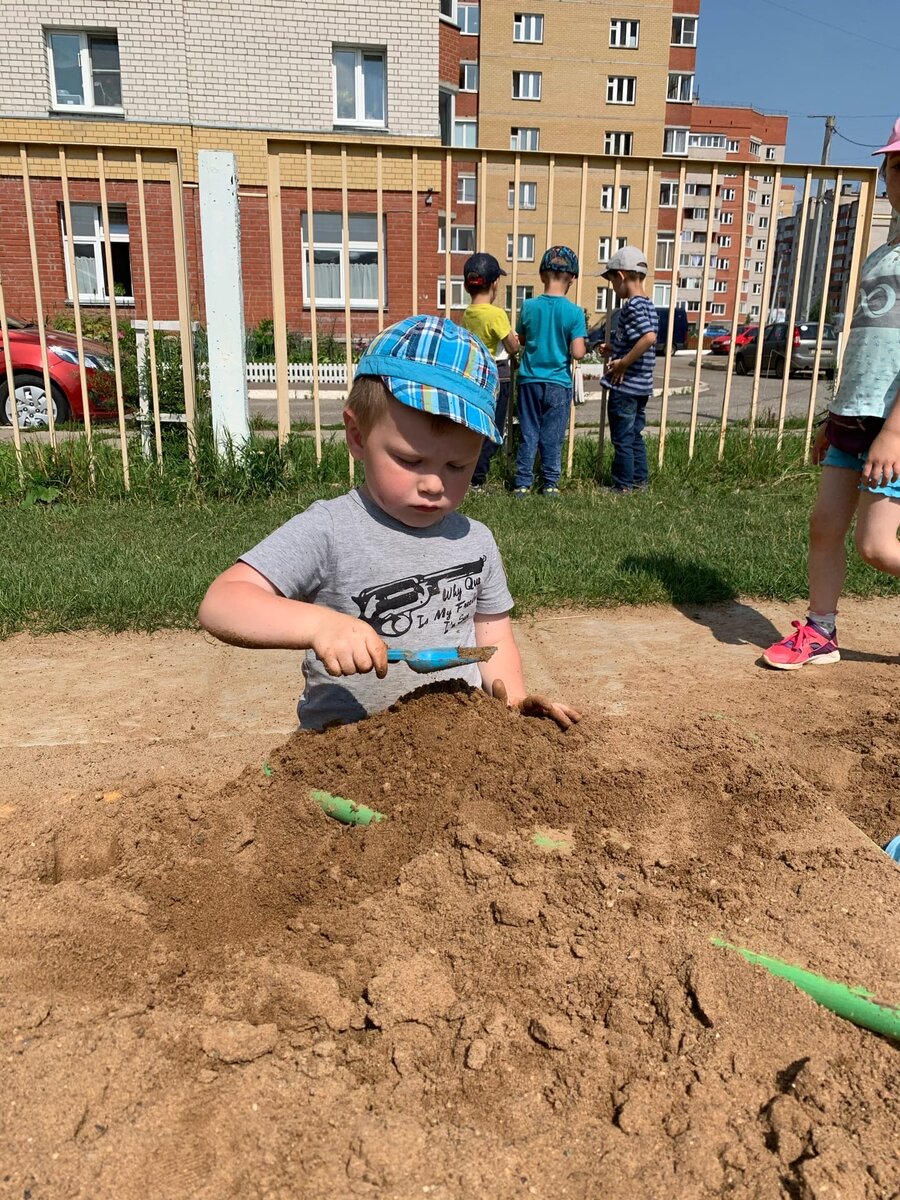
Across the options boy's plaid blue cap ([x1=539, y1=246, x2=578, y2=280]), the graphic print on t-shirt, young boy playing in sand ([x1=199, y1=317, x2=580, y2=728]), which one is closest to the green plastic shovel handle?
young boy playing in sand ([x1=199, y1=317, x2=580, y2=728])

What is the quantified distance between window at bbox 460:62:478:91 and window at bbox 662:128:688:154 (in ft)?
47.4

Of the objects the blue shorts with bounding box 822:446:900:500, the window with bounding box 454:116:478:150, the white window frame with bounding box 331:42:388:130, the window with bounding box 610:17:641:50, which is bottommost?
the blue shorts with bounding box 822:446:900:500

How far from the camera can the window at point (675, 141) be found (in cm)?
6209

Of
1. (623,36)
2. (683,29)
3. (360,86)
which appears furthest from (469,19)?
(360,86)

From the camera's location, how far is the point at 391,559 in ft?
7.34

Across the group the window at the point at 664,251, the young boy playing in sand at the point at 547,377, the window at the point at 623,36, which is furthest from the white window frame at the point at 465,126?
the young boy playing in sand at the point at 547,377

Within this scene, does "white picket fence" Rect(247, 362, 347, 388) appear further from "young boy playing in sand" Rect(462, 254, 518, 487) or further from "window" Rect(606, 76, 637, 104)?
"window" Rect(606, 76, 637, 104)

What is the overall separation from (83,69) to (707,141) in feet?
221

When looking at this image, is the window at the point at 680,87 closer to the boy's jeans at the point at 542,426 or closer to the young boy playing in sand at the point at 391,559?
the boy's jeans at the point at 542,426

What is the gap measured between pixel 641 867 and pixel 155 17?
2502 cm

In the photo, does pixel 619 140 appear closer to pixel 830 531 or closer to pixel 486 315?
pixel 486 315

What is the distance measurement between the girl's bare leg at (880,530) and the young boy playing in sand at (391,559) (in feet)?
5.20

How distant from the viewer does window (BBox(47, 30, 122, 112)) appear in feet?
71.7

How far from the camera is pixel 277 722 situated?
128 inches
